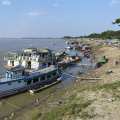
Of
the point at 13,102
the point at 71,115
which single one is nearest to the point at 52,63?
the point at 13,102

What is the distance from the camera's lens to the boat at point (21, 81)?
39.2 m

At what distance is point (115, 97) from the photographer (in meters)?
26.1

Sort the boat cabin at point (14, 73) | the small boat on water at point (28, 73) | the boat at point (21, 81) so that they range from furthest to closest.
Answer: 1. the boat cabin at point (14, 73)
2. the small boat on water at point (28, 73)
3. the boat at point (21, 81)

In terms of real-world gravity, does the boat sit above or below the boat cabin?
below

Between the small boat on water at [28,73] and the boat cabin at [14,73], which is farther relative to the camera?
the boat cabin at [14,73]

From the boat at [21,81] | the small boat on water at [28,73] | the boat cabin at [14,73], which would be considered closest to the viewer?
the boat at [21,81]

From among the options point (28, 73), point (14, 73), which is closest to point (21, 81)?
point (14, 73)

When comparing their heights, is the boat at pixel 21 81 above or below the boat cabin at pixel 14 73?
below

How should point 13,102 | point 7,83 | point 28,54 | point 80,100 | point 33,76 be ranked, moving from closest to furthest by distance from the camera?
point 80,100, point 13,102, point 7,83, point 33,76, point 28,54

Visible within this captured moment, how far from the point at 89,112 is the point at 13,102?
1521 centimetres

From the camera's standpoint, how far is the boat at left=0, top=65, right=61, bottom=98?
129 ft

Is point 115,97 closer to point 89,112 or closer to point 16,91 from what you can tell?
point 89,112

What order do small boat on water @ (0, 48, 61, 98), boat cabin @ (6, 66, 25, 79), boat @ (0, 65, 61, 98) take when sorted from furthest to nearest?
boat cabin @ (6, 66, 25, 79), small boat on water @ (0, 48, 61, 98), boat @ (0, 65, 61, 98)

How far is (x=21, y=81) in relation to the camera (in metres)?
41.5
